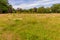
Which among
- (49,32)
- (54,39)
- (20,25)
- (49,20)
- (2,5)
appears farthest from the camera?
(2,5)

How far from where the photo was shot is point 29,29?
6121 millimetres

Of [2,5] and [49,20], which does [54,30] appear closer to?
[49,20]

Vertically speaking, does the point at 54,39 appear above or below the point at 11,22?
below

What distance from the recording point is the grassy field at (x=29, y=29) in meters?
5.69

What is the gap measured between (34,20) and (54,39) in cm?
144

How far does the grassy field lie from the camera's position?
18.7ft

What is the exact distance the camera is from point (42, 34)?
5.80 meters

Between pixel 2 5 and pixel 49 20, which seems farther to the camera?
pixel 2 5

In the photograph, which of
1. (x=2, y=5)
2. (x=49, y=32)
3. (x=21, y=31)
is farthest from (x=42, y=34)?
(x=2, y=5)

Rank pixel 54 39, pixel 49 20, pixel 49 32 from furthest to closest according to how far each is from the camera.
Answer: pixel 49 20
pixel 49 32
pixel 54 39

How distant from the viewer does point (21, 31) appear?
600 cm

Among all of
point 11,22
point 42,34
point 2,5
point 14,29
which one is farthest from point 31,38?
point 2,5

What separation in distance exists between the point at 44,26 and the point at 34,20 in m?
0.63

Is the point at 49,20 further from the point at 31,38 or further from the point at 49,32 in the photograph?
the point at 31,38
